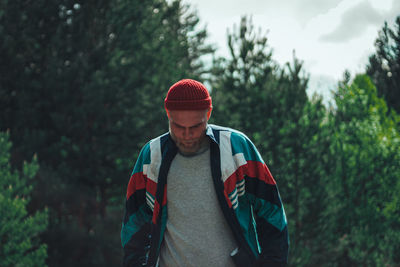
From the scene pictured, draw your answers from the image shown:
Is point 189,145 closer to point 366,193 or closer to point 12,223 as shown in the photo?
point 12,223

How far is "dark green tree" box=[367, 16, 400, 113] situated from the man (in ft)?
56.0

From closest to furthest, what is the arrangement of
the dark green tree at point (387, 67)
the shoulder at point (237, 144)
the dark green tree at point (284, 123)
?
the shoulder at point (237, 144) < the dark green tree at point (284, 123) < the dark green tree at point (387, 67)

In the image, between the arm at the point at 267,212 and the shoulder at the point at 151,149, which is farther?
the shoulder at the point at 151,149

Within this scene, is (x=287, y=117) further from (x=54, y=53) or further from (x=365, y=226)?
(x=54, y=53)

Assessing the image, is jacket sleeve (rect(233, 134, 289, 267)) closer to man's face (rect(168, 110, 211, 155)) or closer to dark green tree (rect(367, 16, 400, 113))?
man's face (rect(168, 110, 211, 155))

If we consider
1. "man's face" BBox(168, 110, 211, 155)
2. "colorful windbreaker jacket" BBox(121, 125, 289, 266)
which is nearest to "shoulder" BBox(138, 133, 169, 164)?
"colorful windbreaker jacket" BBox(121, 125, 289, 266)

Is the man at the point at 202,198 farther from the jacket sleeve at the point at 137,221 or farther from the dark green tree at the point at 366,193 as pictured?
the dark green tree at the point at 366,193

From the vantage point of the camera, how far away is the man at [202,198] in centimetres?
184

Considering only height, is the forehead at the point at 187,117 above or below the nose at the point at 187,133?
above

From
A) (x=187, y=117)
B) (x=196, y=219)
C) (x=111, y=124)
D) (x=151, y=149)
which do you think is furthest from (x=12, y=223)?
(x=187, y=117)

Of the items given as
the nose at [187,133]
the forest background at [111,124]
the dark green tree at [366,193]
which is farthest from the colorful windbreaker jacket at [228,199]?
the dark green tree at [366,193]

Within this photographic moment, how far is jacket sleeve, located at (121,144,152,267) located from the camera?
1.97m

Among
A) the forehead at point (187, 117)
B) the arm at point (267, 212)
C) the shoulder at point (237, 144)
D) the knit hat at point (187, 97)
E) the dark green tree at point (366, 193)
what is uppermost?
the knit hat at point (187, 97)

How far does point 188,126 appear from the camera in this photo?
1.85 meters
